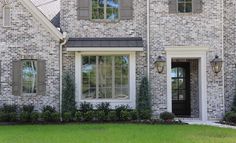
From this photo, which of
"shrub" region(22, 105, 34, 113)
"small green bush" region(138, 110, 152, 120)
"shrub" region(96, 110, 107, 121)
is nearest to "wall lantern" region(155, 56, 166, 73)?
"small green bush" region(138, 110, 152, 120)

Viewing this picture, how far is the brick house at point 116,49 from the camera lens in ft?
59.9

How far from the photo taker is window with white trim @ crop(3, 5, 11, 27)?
18.3m

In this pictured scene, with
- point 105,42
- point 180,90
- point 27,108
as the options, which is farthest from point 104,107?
point 180,90

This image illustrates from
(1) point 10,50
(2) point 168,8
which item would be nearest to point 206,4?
(2) point 168,8

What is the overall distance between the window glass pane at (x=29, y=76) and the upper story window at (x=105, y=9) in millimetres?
3404

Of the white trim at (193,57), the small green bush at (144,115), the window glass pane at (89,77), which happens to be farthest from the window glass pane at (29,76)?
A: the white trim at (193,57)

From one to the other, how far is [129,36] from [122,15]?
972 millimetres

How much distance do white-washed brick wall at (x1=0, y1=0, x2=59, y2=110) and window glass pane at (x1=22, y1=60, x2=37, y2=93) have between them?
0.28m

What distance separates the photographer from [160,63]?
1842 cm

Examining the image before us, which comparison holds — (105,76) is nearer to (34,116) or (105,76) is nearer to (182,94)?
(34,116)

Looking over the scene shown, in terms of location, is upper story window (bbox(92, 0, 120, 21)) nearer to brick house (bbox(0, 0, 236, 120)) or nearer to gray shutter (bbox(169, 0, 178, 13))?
brick house (bbox(0, 0, 236, 120))

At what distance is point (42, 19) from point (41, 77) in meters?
2.45

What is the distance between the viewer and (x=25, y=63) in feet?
60.4

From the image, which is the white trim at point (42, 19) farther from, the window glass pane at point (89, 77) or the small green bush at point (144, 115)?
the small green bush at point (144, 115)
